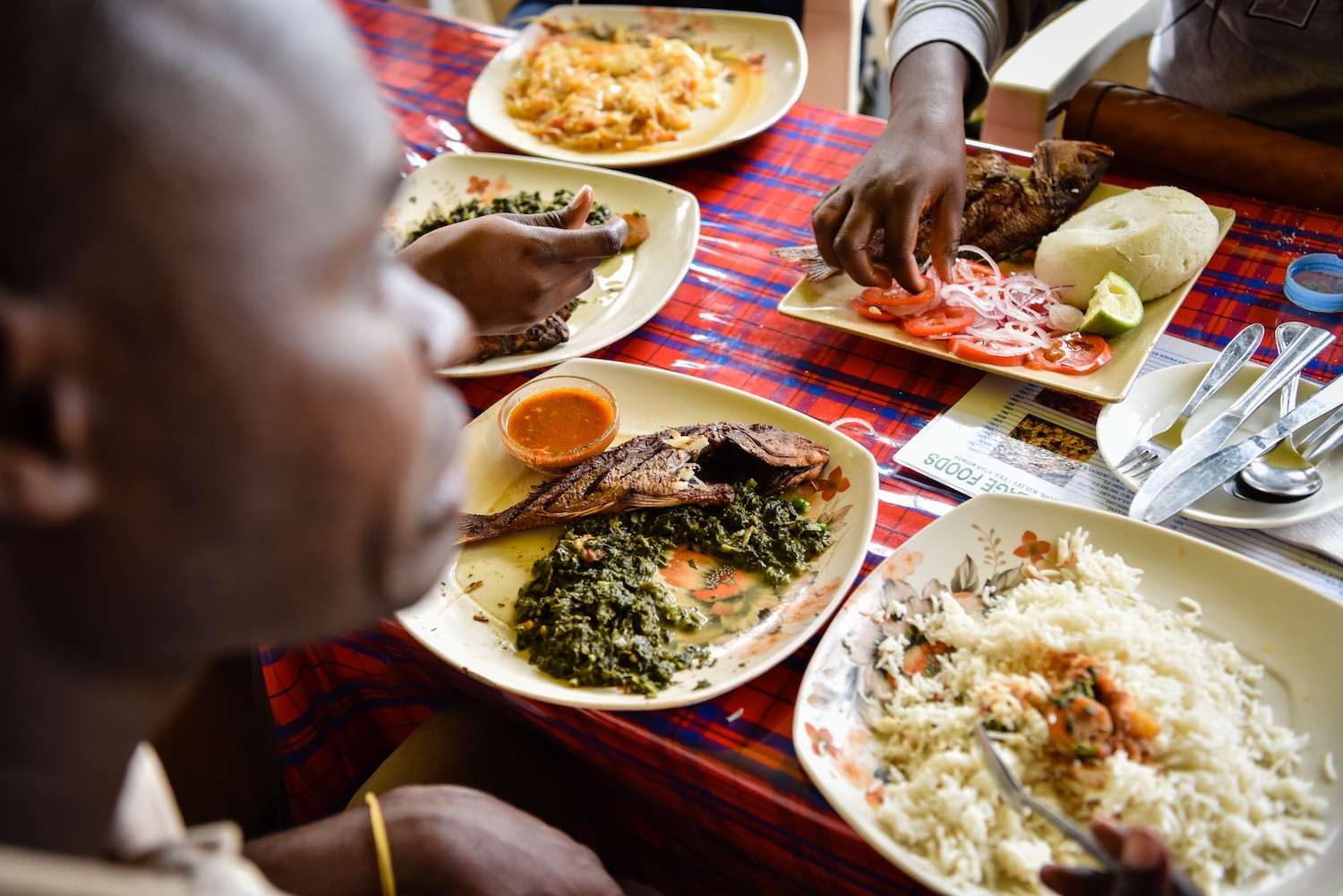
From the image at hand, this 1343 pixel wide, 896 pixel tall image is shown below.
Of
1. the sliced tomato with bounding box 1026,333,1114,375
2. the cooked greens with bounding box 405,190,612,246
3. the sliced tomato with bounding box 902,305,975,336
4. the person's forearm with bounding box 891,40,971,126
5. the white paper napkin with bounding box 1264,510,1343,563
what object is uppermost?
the person's forearm with bounding box 891,40,971,126

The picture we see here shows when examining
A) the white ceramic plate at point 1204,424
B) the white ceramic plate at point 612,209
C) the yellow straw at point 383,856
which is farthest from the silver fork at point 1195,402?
the yellow straw at point 383,856

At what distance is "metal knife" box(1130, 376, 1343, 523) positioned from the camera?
1.53 metres

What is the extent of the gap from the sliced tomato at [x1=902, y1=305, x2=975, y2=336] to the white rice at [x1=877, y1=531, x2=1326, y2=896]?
72cm

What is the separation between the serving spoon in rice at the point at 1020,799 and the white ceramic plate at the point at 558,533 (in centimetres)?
33

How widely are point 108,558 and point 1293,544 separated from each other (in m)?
1.77

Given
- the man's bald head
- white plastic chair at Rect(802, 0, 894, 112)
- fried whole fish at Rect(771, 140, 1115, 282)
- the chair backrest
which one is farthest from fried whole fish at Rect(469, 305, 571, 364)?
the chair backrest

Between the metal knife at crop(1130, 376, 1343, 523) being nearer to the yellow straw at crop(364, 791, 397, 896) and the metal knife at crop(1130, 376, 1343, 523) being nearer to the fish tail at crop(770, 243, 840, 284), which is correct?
the fish tail at crop(770, 243, 840, 284)

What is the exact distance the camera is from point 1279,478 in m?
1.54

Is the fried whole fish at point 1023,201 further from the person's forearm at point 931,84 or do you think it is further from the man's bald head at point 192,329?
the man's bald head at point 192,329

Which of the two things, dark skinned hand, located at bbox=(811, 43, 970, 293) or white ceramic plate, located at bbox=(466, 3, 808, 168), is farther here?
white ceramic plate, located at bbox=(466, 3, 808, 168)

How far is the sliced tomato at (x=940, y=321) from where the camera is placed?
1991mm

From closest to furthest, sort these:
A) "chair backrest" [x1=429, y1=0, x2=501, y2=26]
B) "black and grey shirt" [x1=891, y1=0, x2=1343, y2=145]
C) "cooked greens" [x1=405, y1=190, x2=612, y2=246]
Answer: "black and grey shirt" [x1=891, y1=0, x2=1343, y2=145] → "cooked greens" [x1=405, y1=190, x2=612, y2=246] → "chair backrest" [x1=429, y1=0, x2=501, y2=26]

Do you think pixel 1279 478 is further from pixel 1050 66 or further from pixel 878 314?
pixel 1050 66

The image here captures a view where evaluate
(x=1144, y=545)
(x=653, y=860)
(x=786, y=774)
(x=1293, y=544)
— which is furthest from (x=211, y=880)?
(x=1293, y=544)
